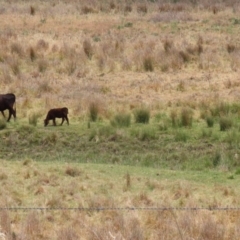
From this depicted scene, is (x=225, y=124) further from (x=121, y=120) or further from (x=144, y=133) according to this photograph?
Result: (x=121, y=120)

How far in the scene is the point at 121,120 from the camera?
1571 centimetres

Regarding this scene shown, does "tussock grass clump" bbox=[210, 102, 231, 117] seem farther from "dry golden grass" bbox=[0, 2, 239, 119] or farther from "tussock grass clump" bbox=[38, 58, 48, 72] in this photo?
"tussock grass clump" bbox=[38, 58, 48, 72]

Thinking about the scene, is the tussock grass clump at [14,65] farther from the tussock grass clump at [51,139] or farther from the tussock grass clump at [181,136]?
the tussock grass clump at [181,136]

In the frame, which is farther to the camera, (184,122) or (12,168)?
(184,122)

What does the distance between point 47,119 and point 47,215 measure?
6337mm

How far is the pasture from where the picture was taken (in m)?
9.31

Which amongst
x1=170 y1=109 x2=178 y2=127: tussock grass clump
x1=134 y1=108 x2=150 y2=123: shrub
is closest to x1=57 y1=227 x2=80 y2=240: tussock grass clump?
x1=170 y1=109 x2=178 y2=127: tussock grass clump

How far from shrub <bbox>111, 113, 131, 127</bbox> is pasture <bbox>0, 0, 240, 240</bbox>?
0.9 inches

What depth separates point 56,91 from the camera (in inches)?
758

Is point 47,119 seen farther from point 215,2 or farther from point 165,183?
point 215,2

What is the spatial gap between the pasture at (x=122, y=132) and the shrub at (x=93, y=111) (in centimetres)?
4

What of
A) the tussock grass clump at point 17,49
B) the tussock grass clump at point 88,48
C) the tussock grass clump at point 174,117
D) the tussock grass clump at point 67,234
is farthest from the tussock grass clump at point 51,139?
the tussock grass clump at point 17,49

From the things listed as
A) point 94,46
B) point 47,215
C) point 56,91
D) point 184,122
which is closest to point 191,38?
point 94,46

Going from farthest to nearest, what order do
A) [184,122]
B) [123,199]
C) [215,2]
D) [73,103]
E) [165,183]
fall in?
[215,2] < [73,103] < [184,122] < [165,183] < [123,199]
